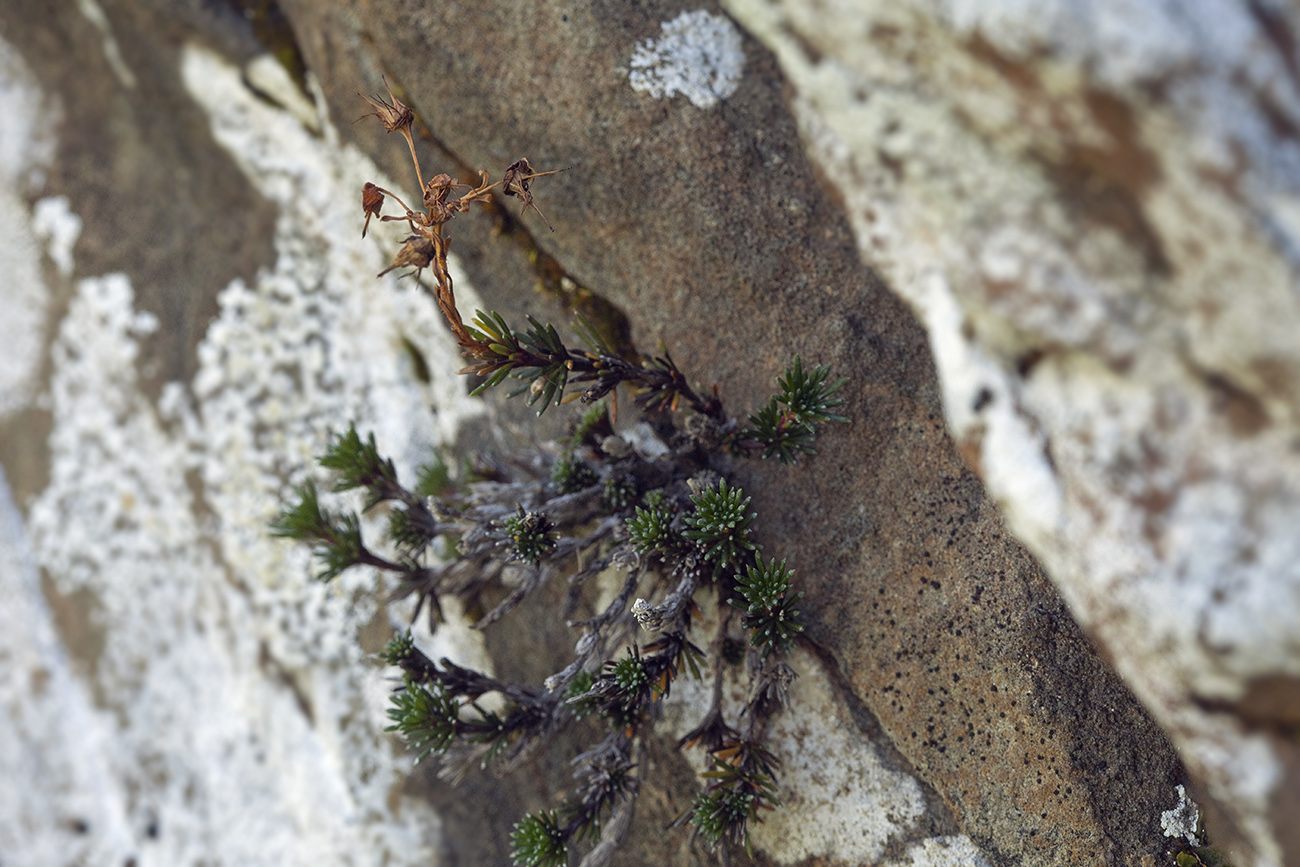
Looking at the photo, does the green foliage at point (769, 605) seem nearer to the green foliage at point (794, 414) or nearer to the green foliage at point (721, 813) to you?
the green foliage at point (794, 414)

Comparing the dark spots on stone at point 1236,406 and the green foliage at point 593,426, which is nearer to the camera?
the dark spots on stone at point 1236,406

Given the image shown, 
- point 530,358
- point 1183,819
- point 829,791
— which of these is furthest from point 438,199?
point 1183,819

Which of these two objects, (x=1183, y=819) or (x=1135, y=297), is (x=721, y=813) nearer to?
(x=1183, y=819)

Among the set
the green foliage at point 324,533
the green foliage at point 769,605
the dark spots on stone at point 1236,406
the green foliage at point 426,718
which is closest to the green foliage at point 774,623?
the green foliage at point 769,605

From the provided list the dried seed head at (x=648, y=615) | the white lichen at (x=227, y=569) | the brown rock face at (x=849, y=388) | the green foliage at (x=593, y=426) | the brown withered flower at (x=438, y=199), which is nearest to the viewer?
the brown withered flower at (x=438, y=199)

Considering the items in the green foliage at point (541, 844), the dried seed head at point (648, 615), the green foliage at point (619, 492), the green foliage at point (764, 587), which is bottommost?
the green foliage at point (541, 844)

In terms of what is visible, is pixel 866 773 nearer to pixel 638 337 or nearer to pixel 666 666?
pixel 666 666

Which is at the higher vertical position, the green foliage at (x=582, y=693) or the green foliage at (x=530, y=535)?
the green foliage at (x=530, y=535)
